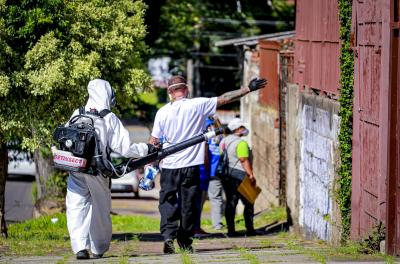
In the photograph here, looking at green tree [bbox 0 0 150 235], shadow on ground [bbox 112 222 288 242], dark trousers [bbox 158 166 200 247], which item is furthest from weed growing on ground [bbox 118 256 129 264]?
shadow on ground [bbox 112 222 288 242]

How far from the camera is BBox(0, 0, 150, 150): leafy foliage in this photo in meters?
12.8

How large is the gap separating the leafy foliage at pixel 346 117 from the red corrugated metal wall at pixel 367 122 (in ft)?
0.71

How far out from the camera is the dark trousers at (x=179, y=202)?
10.8 metres

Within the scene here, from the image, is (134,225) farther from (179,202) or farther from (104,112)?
(104,112)

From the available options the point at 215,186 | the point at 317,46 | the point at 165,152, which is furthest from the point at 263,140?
the point at 165,152

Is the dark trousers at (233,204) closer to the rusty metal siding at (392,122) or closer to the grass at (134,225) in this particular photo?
the grass at (134,225)

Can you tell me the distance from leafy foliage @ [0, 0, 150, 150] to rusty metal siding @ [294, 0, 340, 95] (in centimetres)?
235

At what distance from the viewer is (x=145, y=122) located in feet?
86.2

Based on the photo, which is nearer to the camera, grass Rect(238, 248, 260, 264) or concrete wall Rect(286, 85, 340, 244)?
grass Rect(238, 248, 260, 264)

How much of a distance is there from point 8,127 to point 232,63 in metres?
29.1

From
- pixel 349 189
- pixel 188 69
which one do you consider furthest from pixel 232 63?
pixel 349 189

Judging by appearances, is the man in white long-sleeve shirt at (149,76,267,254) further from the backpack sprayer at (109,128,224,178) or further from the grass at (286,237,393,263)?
the grass at (286,237,393,263)

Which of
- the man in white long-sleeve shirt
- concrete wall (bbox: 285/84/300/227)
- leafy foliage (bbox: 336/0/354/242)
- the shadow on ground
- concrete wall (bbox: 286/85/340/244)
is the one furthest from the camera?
concrete wall (bbox: 285/84/300/227)

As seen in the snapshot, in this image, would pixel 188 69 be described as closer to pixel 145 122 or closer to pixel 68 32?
pixel 145 122
